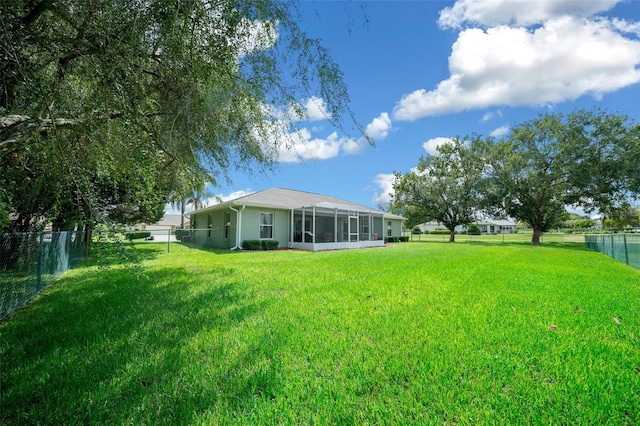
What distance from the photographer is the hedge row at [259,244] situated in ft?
51.4

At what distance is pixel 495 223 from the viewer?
72.4 meters

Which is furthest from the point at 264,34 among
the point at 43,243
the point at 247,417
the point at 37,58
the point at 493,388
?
the point at 43,243

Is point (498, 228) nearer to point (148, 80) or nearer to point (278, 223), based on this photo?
point (278, 223)

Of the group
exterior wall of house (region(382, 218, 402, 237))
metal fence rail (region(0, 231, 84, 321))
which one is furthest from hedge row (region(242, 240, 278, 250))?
exterior wall of house (region(382, 218, 402, 237))

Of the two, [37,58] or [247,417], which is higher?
[37,58]

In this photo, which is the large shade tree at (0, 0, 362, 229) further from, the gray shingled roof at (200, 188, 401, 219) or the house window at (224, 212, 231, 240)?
the house window at (224, 212, 231, 240)

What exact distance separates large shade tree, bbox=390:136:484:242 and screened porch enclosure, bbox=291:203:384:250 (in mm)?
8695

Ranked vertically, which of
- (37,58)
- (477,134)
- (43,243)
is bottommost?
(43,243)

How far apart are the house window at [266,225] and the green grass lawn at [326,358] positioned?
11643 millimetres

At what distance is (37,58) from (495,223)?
274 ft

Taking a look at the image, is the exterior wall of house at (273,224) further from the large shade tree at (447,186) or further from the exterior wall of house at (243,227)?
the large shade tree at (447,186)

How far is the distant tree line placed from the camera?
21219mm

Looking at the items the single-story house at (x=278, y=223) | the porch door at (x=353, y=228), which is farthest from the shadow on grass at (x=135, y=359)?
the porch door at (x=353, y=228)

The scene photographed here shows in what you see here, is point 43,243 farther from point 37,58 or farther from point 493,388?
point 493,388
